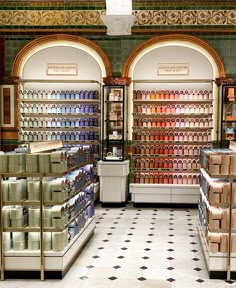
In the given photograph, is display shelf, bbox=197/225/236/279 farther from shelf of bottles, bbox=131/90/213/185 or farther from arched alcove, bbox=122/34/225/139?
arched alcove, bbox=122/34/225/139

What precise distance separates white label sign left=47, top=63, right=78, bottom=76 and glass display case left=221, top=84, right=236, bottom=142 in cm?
343

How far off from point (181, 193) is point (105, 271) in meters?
4.27

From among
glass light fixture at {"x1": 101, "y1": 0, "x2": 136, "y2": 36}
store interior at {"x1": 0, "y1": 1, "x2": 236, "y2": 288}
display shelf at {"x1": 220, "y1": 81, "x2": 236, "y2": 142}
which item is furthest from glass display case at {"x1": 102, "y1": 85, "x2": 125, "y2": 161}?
glass light fixture at {"x1": 101, "y1": 0, "x2": 136, "y2": 36}

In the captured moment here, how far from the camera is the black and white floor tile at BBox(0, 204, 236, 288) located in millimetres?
5309

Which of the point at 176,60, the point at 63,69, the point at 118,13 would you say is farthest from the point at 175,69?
the point at 118,13

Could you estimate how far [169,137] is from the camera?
388 inches

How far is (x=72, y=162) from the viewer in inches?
232

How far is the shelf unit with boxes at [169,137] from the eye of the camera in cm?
970

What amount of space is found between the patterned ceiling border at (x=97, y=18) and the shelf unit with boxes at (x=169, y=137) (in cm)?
135

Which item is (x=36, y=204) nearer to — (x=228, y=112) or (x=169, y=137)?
(x=169, y=137)

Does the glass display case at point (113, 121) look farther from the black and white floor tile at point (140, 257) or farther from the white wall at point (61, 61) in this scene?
the black and white floor tile at point (140, 257)

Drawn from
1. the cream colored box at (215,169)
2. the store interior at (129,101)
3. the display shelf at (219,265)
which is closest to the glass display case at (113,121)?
the store interior at (129,101)

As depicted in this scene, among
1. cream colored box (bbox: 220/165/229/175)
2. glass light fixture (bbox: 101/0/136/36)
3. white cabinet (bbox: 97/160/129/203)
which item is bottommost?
white cabinet (bbox: 97/160/129/203)

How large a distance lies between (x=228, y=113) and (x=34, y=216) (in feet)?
18.8
